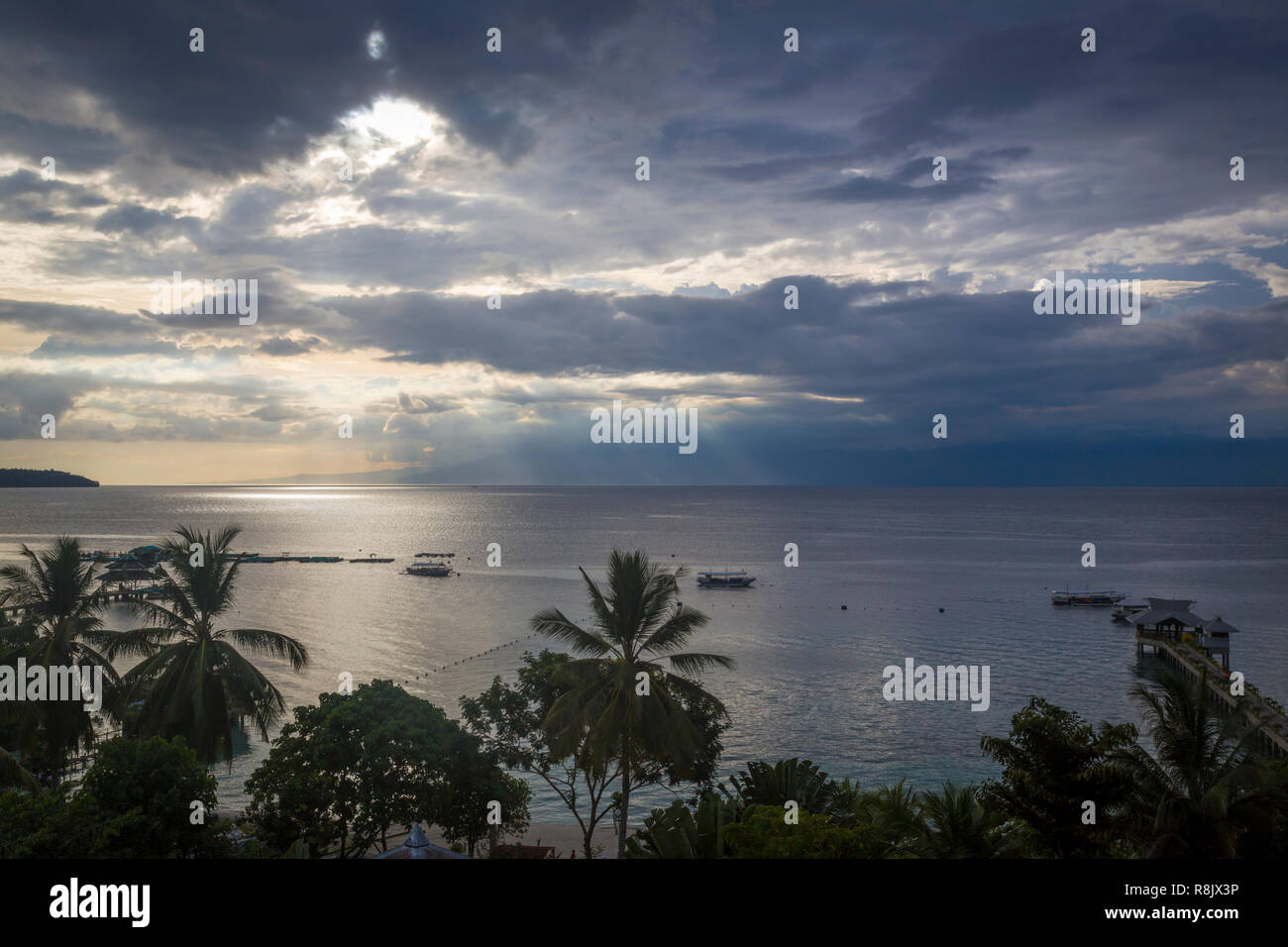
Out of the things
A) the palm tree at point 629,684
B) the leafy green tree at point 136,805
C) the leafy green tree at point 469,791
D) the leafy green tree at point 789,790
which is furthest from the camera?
the leafy green tree at point 469,791

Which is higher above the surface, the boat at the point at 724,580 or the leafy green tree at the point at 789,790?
the boat at the point at 724,580

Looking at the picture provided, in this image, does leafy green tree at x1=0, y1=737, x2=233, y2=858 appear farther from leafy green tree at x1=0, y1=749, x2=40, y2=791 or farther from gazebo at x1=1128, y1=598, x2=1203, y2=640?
gazebo at x1=1128, y1=598, x2=1203, y2=640

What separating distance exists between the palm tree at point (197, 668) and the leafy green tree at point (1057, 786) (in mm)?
16899

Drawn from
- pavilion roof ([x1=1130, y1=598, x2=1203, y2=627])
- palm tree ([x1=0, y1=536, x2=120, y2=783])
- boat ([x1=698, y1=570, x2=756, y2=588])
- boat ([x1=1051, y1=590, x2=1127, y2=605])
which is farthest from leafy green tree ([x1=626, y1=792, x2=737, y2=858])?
boat ([x1=698, y1=570, x2=756, y2=588])

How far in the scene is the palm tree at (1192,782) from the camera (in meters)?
13.2

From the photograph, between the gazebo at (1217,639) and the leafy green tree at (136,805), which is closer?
the leafy green tree at (136,805)

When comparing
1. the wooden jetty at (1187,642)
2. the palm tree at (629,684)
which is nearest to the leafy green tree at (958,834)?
the palm tree at (629,684)

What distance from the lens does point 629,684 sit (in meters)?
18.2

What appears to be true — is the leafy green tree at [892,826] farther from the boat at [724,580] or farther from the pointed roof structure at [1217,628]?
the boat at [724,580]

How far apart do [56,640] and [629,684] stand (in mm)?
14212

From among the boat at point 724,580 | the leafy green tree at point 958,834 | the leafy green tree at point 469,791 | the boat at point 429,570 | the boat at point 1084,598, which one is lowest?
the leafy green tree at point 469,791

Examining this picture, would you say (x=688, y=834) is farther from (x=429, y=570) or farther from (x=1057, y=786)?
(x=429, y=570)
